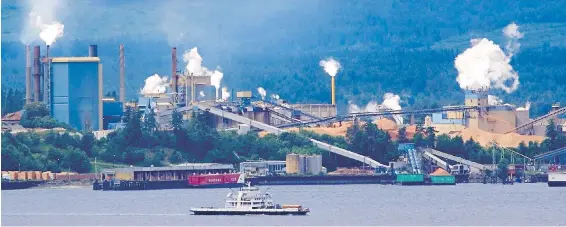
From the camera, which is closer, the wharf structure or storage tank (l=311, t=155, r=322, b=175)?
the wharf structure

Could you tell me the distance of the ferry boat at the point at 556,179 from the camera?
344 ft

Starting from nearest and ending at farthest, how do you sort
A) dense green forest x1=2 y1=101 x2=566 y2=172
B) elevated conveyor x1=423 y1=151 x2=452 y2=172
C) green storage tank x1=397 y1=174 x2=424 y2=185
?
dense green forest x1=2 y1=101 x2=566 y2=172, green storage tank x1=397 y1=174 x2=424 y2=185, elevated conveyor x1=423 y1=151 x2=452 y2=172

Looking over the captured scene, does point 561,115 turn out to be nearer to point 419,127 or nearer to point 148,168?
point 419,127

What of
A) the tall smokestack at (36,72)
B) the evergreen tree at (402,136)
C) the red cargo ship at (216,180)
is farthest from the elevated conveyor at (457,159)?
the tall smokestack at (36,72)

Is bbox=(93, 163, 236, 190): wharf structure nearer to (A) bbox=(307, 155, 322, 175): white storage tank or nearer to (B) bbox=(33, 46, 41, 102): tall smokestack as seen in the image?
(A) bbox=(307, 155, 322, 175): white storage tank

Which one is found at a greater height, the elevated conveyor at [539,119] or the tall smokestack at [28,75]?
the tall smokestack at [28,75]

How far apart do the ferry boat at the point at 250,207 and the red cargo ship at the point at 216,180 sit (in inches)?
1308

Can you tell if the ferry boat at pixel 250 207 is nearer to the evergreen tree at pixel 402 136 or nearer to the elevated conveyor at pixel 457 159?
the elevated conveyor at pixel 457 159

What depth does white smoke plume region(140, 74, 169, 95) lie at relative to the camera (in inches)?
5649

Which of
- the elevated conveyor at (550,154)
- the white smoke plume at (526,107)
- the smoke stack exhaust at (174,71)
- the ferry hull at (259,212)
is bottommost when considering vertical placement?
the ferry hull at (259,212)

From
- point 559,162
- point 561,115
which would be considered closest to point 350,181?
point 559,162

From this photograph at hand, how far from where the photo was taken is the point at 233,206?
2749 inches

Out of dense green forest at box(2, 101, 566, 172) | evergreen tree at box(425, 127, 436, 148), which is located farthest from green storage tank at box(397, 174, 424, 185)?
evergreen tree at box(425, 127, 436, 148)

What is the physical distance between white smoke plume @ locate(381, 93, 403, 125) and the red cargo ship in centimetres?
3528
